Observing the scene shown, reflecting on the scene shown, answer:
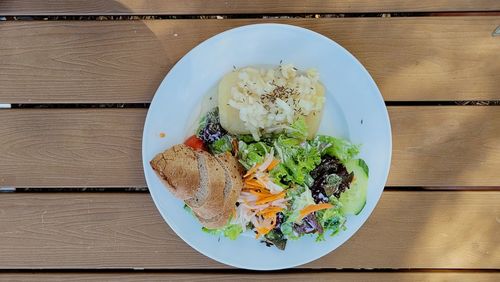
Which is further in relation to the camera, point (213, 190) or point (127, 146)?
point (127, 146)

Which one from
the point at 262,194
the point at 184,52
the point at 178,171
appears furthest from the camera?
the point at 184,52

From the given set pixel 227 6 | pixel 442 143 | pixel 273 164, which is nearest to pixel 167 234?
pixel 273 164

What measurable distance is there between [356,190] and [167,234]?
0.68 metres

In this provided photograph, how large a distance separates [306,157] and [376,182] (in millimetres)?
248

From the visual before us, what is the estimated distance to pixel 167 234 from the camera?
68.0 inches

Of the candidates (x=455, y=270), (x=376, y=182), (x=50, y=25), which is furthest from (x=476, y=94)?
(x=50, y=25)

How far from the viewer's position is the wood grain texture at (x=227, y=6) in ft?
5.54

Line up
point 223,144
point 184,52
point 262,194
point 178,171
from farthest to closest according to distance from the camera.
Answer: point 184,52
point 223,144
point 262,194
point 178,171

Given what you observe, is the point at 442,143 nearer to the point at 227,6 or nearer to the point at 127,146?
the point at 227,6

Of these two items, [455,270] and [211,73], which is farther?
[455,270]

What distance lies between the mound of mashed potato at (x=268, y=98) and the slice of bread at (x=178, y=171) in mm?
224

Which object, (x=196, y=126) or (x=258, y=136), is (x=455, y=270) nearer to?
(x=258, y=136)

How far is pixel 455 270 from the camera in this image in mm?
1737

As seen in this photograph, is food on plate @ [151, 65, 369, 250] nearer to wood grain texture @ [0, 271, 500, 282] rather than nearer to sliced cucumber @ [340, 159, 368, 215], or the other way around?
sliced cucumber @ [340, 159, 368, 215]
